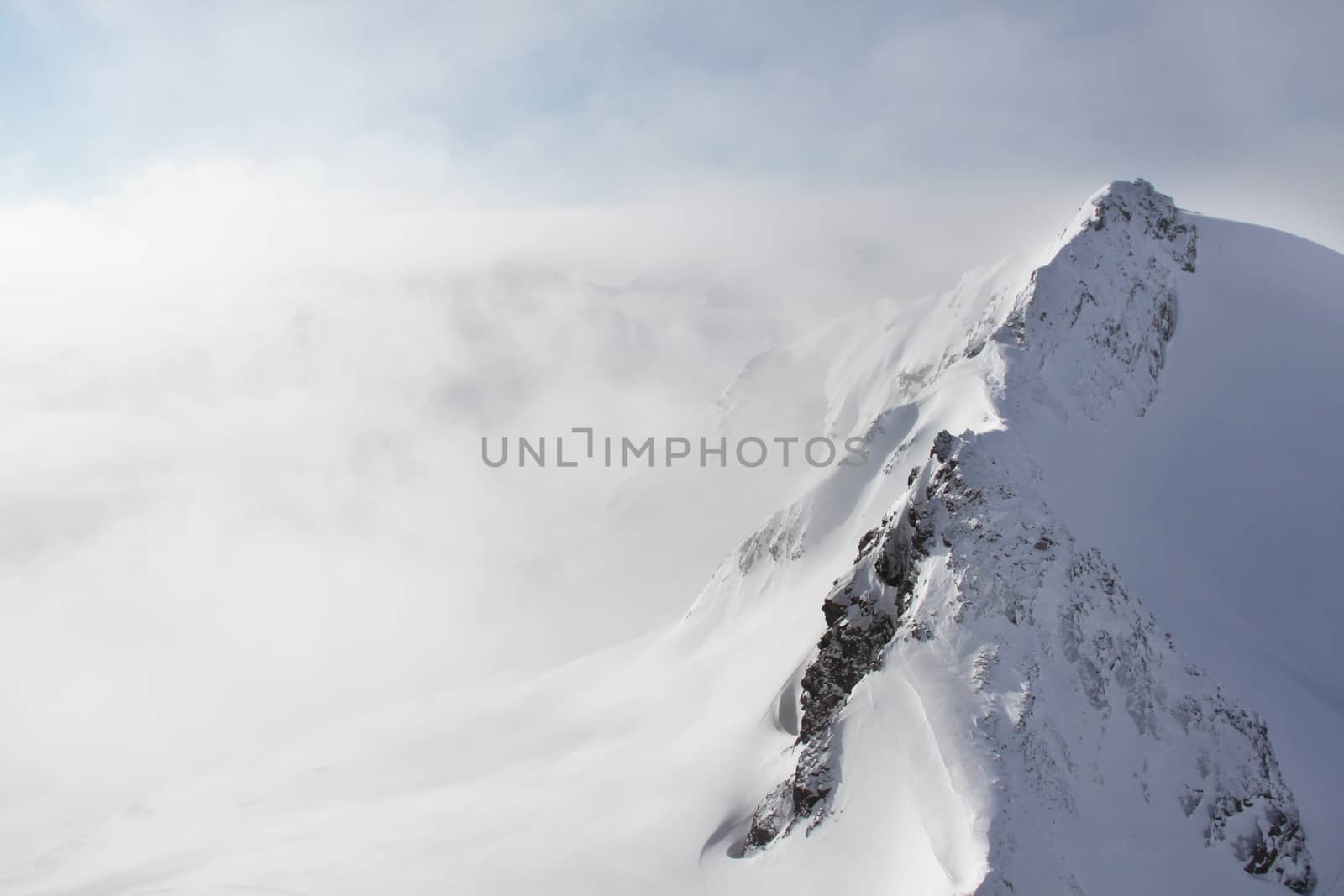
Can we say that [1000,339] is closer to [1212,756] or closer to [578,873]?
[1212,756]

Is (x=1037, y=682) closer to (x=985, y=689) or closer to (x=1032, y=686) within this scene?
(x=1032, y=686)

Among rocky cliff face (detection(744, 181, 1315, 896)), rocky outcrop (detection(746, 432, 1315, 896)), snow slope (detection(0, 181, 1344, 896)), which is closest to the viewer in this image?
rocky cliff face (detection(744, 181, 1315, 896))

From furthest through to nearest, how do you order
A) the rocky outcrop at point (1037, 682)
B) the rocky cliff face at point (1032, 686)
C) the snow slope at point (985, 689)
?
1. the snow slope at point (985, 689)
2. the rocky outcrop at point (1037, 682)
3. the rocky cliff face at point (1032, 686)

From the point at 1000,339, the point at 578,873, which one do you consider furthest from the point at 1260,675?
the point at 578,873

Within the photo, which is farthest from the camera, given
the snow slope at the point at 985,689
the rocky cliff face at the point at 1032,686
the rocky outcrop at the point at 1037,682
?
the snow slope at the point at 985,689

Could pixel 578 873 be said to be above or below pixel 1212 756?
above
